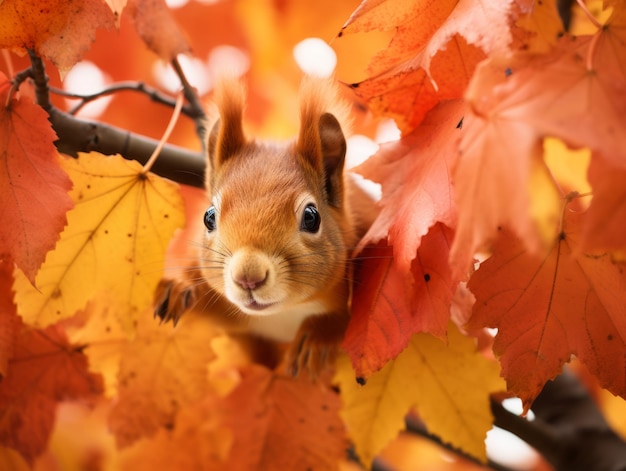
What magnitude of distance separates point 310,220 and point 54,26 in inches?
25.3

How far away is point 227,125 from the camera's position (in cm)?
167

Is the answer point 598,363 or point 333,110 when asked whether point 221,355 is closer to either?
point 333,110

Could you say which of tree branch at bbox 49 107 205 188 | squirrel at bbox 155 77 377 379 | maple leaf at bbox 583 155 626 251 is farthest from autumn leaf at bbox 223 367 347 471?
maple leaf at bbox 583 155 626 251

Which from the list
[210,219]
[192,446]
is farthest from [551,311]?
[192,446]

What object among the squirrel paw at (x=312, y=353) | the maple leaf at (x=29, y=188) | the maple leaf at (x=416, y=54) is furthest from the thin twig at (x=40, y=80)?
the squirrel paw at (x=312, y=353)

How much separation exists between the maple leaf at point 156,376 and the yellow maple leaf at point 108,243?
0.24 m

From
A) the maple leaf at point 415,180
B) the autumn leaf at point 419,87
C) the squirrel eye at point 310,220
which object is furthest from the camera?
the squirrel eye at point 310,220

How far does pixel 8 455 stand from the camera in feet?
6.44

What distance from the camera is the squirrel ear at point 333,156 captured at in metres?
1.64

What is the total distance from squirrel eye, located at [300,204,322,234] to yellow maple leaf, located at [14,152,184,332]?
0.26 meters

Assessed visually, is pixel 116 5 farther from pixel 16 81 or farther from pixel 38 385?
pixel 38 385

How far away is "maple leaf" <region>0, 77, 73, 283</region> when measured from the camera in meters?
1.15

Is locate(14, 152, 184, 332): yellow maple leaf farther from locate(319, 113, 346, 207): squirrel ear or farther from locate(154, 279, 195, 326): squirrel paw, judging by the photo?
locate(319, 113, 346, 207): squirrel ear

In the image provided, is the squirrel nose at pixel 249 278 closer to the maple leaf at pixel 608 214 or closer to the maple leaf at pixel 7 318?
the maple leaf at pixel 7 318
